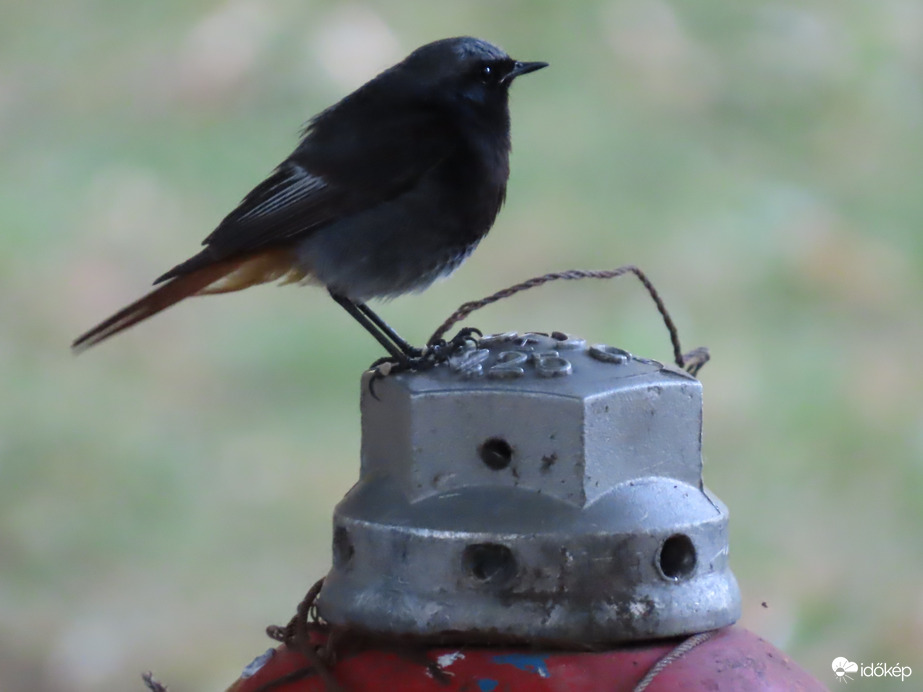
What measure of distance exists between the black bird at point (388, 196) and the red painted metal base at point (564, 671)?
0.90 metres

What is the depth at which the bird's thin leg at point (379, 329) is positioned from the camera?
2459 mm

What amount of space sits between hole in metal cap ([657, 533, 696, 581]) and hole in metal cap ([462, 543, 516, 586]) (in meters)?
0.20

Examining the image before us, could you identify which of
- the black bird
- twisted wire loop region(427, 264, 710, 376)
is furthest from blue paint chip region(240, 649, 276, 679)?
the black bird

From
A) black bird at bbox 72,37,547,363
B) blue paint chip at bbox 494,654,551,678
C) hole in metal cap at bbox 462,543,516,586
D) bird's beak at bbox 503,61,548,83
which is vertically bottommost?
blue paint chip at bbox 494,654,551,678

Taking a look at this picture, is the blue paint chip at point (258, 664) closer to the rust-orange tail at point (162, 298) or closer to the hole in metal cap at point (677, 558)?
the hole in metal cap at point (677, 558)

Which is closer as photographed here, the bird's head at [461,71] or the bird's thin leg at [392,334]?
the bird's thin leg at [392,334]

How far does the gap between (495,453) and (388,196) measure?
952mm

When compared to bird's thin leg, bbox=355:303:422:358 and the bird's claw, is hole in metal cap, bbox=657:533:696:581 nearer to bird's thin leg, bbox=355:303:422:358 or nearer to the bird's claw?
the bird's claw

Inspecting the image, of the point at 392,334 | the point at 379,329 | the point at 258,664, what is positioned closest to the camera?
the point at 258,664

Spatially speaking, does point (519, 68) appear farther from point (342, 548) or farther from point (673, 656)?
point (673, 656)

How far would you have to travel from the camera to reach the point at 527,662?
1.76 m

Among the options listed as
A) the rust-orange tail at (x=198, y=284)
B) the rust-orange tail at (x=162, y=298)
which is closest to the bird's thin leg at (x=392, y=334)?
the rust-orange tail at (x=198, y=284)

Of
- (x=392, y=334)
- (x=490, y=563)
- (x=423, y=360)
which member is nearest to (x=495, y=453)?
(x=490, y=563)

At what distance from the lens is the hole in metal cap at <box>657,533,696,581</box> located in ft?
6.11
